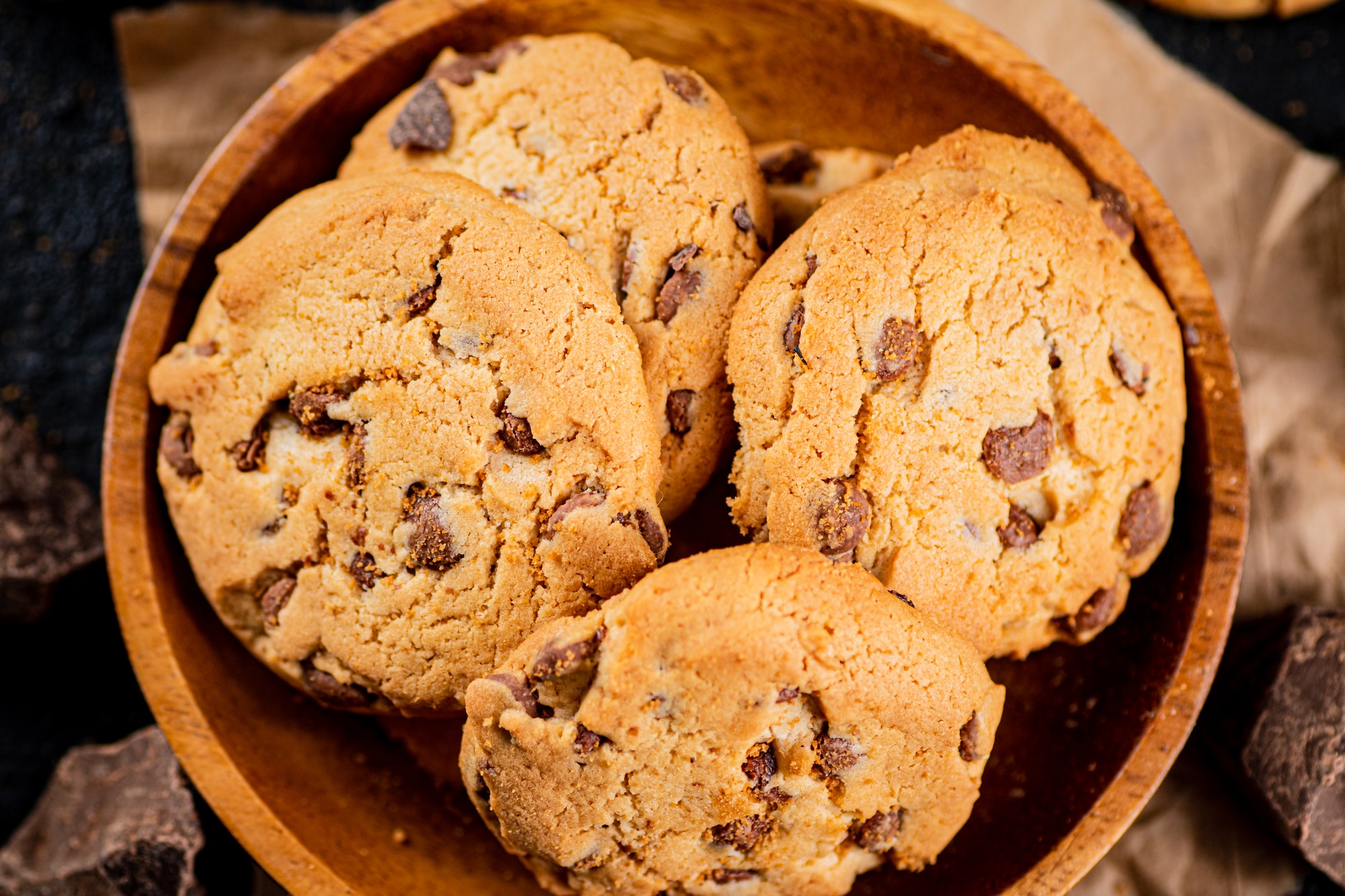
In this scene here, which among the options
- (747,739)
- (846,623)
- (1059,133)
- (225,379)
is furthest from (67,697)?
(1059,133)

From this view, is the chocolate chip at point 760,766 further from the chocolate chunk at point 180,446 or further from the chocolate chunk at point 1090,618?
the chocolate chunk at point 180,446

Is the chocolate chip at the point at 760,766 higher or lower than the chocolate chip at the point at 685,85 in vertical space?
lower

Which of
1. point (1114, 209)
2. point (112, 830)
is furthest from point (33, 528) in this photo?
point (1114, 209)

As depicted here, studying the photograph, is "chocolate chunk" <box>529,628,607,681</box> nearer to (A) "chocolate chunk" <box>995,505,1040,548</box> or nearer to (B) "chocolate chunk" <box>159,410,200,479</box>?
(A) "chocolate chunk" <box>995,505,1040,548</box>

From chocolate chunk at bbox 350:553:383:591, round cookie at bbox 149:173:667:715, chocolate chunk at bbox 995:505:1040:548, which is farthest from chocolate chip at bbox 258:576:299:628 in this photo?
chocolate chunk at bbox 995:505:1040:548

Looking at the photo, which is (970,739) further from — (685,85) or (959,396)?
(685,85)

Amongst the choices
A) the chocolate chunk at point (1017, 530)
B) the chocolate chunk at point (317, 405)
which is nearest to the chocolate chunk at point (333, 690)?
the chocolate chunk at point (317, 405)

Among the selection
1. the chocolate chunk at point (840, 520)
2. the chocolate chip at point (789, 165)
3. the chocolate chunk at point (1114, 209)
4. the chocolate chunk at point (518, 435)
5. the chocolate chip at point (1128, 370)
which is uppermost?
the chocolate chunk at point (1114, 209)
